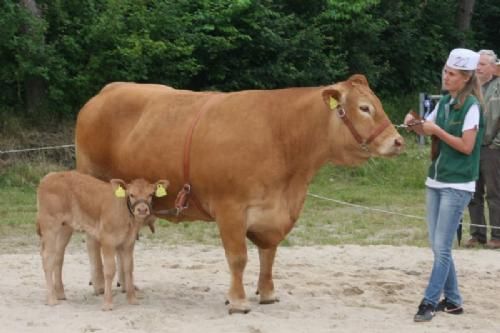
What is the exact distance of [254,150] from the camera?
23.3 ft

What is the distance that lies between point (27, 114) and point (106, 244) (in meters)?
10.8

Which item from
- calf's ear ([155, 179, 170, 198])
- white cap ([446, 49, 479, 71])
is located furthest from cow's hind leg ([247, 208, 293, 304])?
white cap ([446, 49, 479, 71])

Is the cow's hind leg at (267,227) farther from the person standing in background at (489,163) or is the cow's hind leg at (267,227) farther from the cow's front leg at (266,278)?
the person standing in background at (489,163)

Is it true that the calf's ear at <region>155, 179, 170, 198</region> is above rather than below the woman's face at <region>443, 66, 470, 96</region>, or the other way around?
below

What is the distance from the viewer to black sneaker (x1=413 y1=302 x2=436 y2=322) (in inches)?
278

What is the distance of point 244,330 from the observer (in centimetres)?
664

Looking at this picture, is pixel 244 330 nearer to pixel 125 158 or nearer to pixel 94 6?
pixel 125 158

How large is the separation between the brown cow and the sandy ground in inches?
19.5

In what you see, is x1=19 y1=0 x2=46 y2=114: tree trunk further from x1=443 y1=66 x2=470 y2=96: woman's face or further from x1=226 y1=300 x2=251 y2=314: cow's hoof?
x1=443 y1=66 x2=470 y2=96: woman's face

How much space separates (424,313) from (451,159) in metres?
1.17

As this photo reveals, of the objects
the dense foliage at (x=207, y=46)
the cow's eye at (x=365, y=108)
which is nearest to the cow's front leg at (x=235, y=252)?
the cow's eye at (x=365, y=108)

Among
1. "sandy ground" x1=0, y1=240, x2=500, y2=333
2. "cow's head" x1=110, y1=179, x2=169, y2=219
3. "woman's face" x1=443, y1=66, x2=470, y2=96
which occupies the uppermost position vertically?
"woman's face" x1=443, y1=66, x2=470, y2=96

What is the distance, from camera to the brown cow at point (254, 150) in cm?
707

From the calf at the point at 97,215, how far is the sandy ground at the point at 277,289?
0.34m
